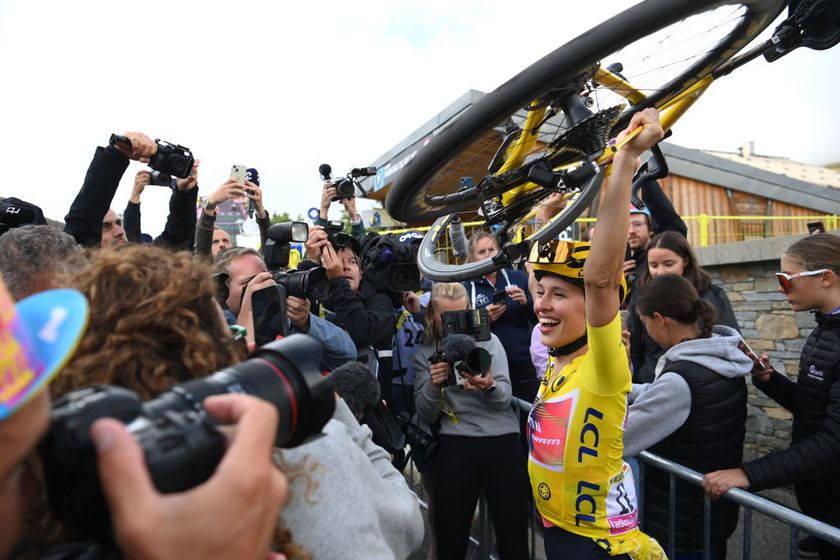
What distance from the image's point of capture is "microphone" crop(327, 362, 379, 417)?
206cm

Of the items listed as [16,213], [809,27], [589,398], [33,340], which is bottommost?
[589,398]

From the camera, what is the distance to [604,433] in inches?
72.2

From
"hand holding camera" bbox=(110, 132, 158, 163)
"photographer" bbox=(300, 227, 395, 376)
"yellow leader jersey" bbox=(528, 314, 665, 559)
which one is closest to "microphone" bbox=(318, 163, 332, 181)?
"photographer" bbox=(300, 227, 395, 376)

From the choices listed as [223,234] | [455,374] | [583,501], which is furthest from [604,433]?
[223,234]

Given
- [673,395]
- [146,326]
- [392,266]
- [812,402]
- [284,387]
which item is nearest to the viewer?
[284,387]

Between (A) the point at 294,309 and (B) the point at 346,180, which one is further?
(B) the point at 346,180

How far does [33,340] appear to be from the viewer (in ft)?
1.96

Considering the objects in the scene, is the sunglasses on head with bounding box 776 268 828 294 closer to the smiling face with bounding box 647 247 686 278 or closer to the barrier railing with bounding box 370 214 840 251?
the smiling face with bounding box 647 247 686 278

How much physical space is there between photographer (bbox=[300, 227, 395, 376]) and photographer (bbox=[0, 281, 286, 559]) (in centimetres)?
226

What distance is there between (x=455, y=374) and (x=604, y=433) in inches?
51.8

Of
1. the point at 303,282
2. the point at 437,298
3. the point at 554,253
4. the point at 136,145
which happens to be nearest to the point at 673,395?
the point at 554,253

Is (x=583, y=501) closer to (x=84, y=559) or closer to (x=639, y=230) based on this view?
(x=84, y=559)

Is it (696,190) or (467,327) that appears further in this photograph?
(696,190)

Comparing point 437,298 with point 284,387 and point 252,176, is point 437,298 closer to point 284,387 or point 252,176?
point 252,176
